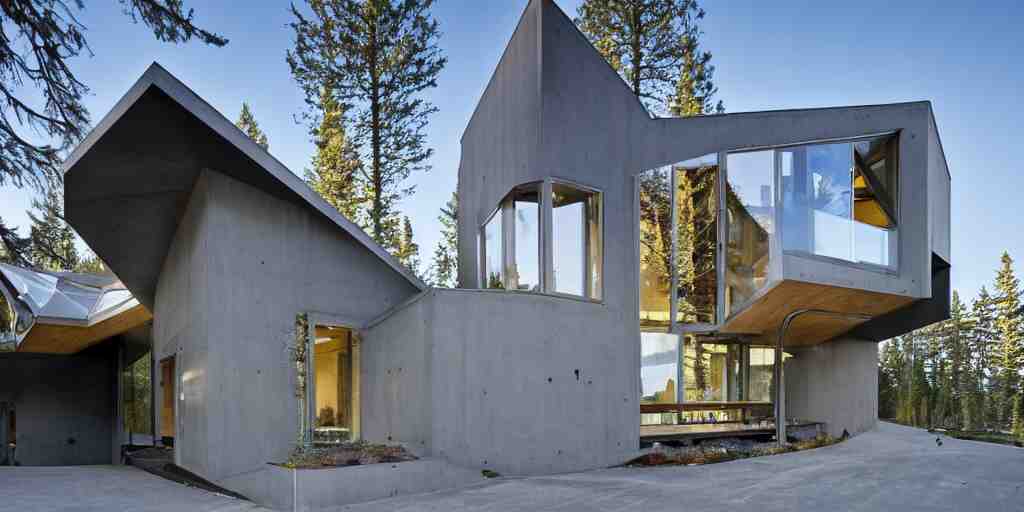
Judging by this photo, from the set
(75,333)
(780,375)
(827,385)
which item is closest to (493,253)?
(780,375)

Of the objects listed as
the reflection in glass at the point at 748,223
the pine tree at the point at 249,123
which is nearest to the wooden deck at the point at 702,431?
the reflection in glass at the point at 748,223

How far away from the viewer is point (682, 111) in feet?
74.7

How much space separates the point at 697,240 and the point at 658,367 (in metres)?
2.38

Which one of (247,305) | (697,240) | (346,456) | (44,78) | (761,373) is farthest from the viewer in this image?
(761,373)

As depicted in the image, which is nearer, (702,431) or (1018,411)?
(702,431)

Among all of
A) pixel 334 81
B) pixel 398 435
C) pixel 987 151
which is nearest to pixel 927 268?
pixel 987 151

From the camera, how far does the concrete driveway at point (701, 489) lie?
793 centimetres

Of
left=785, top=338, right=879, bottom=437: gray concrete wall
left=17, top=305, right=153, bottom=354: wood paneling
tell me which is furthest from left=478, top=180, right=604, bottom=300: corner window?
left=17, top=305, right=153, bottom=354: wood paneling

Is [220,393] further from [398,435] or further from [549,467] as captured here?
[549,467]

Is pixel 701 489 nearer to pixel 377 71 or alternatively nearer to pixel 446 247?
pixel 377 71

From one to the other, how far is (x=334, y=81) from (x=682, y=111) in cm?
1080

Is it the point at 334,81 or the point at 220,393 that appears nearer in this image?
the point at 220,393

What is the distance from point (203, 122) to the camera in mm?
9234

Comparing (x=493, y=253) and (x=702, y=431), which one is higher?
(x=493, y=253)
